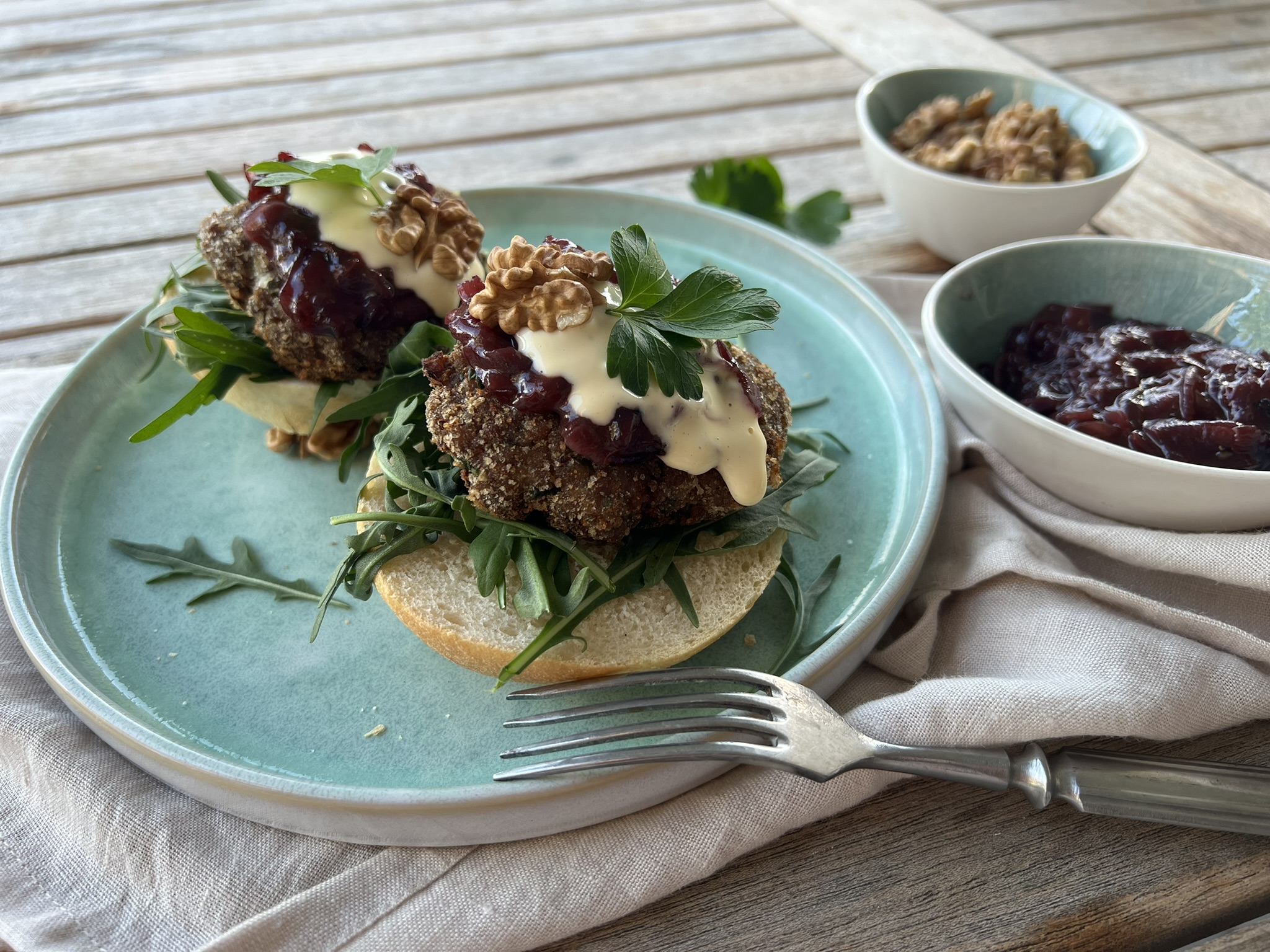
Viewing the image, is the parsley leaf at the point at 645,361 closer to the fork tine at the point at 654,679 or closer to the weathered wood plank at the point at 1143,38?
the fork tine at the point at 654,679

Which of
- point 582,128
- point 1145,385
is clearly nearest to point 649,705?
point 1145,385

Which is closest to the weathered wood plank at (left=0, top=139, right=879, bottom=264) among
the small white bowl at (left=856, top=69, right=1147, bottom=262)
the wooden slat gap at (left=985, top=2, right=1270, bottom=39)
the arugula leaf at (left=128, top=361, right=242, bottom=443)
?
the small white bowl at (left=856, top=69, right=1147, bottom=262)

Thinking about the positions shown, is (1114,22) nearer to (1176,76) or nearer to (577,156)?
(1176,76)

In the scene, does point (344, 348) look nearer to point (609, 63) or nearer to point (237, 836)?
point (237, 836)

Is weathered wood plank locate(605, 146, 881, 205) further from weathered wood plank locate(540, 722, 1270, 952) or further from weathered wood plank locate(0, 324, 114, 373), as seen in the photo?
weathered wood plank locate(540, 722, 1270, 952)

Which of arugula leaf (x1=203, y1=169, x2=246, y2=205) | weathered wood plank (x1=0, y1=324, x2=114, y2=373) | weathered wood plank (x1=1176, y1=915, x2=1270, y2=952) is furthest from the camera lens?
weathered wood plank (x1=0, y1=324, x2=114, y2=373)

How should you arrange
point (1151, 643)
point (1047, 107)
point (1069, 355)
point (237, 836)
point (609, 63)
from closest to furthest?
point (237, 836) → point (1151, 643) → point (1069, 355) → point (1047, 107) → point (609, 63)

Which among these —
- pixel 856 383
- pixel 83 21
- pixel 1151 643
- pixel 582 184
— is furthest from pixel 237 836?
pixel 83 21

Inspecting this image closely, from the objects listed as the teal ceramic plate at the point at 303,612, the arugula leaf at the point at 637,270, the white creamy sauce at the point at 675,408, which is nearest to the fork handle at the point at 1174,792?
the teal ceramic plate at the point at 303,612
